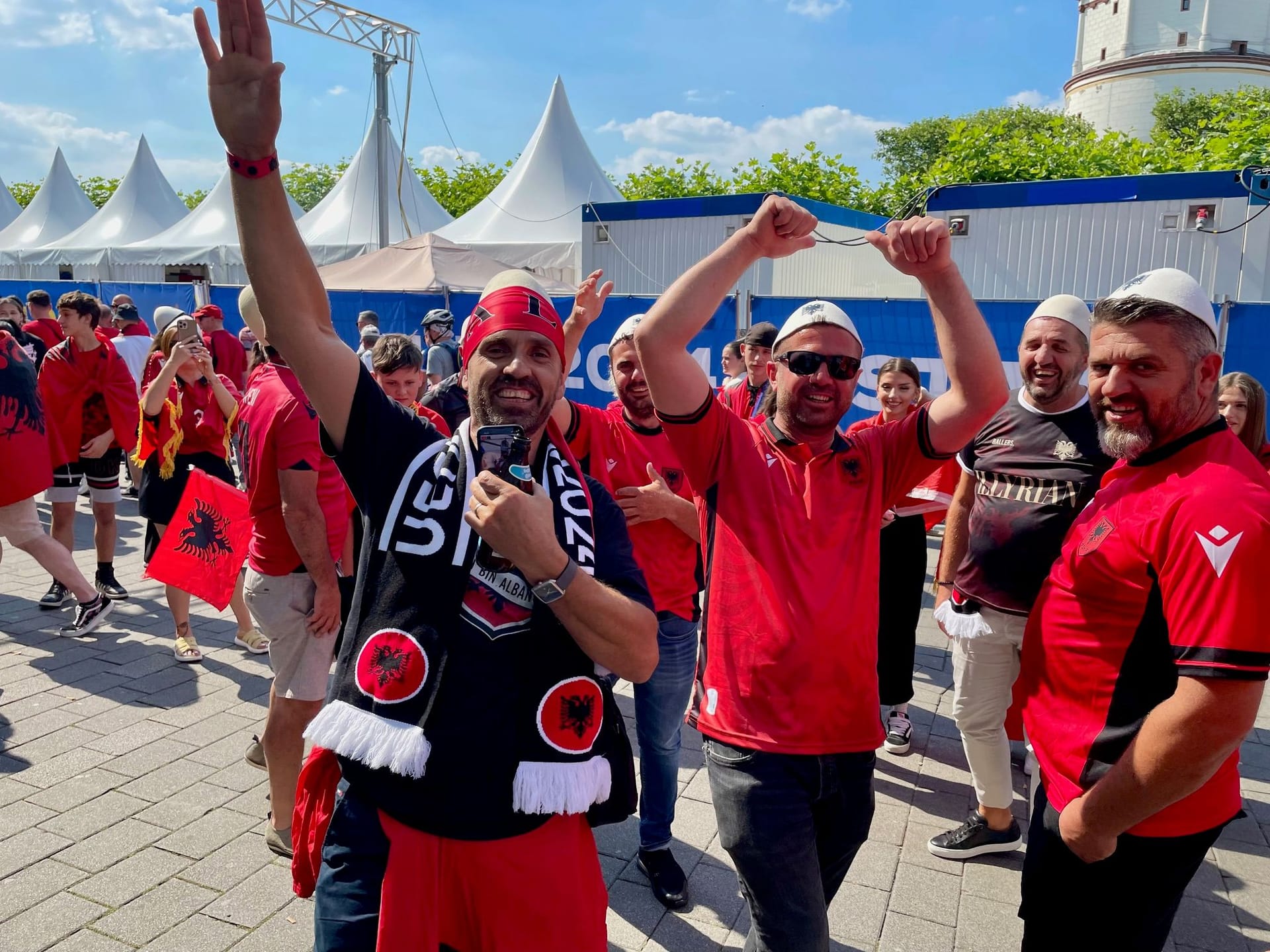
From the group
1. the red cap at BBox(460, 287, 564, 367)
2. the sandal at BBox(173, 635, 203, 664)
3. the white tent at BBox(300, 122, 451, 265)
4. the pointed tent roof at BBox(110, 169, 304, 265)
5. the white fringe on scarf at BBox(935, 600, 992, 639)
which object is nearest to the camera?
the red cap at BBox(460, 287, 564, 367)

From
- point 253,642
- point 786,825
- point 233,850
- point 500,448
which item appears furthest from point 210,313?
point 786,825

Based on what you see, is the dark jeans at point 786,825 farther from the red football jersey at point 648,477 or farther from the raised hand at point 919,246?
the raised hand at point 919,246

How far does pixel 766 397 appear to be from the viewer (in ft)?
9.53

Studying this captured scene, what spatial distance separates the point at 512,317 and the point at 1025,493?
234cm

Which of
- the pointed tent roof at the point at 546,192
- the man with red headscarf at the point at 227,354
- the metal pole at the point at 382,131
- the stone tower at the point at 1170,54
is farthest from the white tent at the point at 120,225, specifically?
the stone tower at the point at 1170,54

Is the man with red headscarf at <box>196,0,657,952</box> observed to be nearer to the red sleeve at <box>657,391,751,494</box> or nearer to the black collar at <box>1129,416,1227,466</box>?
the red sleeve at <box>657,391,751,494</box>

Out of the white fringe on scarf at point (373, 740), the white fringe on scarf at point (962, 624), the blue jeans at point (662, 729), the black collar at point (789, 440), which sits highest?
the black collar at point (789, 440)

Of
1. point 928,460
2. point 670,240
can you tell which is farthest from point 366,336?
point 928,460

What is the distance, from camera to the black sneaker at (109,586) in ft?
21.0

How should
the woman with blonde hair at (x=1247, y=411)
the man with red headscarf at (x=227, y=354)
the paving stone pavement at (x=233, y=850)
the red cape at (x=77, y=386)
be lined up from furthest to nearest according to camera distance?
the man with red headscarf at (x=227, y=354) → the red cape at (x=77, y=386) → the woman with blonde hair at (x=1247, y=411) → the paving stone pavement at (x=233, y=850)

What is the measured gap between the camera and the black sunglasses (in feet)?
7.87

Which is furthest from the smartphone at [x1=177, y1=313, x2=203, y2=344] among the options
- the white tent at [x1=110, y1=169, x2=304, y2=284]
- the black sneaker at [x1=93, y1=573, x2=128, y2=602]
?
the white tent at [x1=110, y1=169, x2=304, y2=284]

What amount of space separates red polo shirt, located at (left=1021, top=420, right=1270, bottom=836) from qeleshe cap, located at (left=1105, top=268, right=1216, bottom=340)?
0.26 m

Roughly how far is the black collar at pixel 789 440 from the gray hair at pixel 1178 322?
74 centimetres
